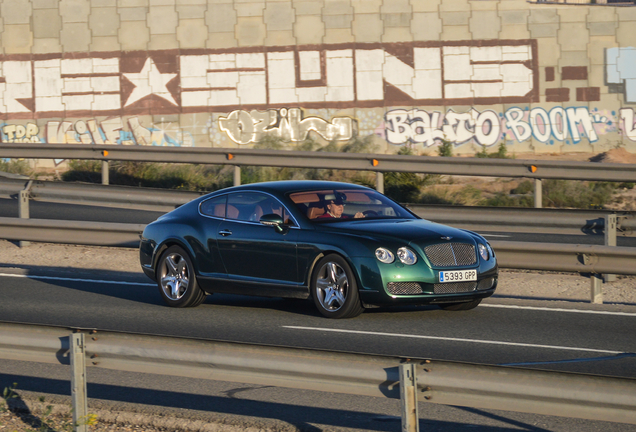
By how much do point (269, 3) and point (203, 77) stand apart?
3.43 meters

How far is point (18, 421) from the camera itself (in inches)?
235

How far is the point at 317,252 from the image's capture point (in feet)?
29.9

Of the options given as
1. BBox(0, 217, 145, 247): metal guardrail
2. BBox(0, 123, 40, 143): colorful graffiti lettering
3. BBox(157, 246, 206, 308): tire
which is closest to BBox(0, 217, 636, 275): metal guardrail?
BBox(0, 217, 145, 247): metal guardrail

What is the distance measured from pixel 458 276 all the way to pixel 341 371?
14.9 feet

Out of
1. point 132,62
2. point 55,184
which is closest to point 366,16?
point 132,62

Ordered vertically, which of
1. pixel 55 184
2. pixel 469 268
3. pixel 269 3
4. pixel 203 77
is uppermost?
pixel 269 3

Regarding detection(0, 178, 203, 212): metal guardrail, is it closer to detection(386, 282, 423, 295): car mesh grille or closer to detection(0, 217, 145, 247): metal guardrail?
detection(0, 217, 145, 247): metal guardrail

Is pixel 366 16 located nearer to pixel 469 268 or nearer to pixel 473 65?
pixel 473 65

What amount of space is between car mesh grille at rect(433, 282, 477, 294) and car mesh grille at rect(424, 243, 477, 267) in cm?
20

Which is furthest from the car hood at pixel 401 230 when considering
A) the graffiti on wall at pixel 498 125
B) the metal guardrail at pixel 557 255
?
the graffiti on wall at pixel 498 125

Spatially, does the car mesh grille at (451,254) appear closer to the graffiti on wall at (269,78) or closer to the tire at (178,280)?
the tire at (178,280)

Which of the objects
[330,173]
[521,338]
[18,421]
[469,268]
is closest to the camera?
[18,421]

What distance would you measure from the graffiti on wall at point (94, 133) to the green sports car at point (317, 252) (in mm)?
20837

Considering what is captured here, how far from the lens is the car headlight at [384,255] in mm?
8662
